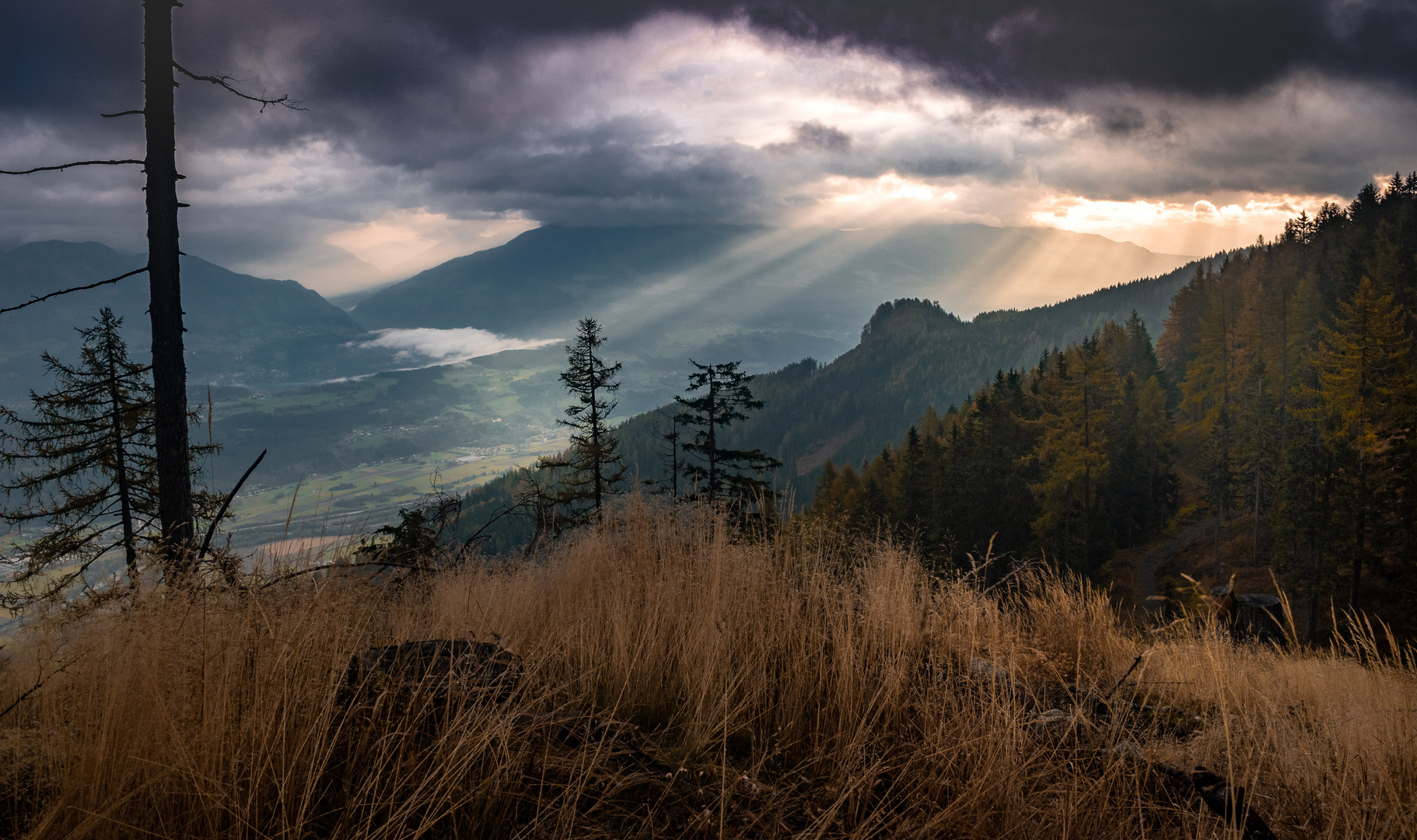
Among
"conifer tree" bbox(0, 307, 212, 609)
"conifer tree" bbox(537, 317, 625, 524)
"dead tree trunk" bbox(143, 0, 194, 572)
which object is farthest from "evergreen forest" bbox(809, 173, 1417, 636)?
"conifer tree" bbox(0, 307, 212, 609)

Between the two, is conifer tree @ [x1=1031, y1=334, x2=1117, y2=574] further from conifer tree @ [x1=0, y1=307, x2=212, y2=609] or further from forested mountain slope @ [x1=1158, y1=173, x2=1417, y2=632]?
conifer tree @ [x1=0, y1=307, x2=212, y2=609]

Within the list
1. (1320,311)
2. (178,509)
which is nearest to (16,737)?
(178,509)

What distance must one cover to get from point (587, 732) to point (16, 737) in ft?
6.88

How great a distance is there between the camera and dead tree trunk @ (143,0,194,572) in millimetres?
6969

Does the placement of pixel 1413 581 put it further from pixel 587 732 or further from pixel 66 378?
pixel 66 378

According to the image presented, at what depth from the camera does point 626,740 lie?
3.02 meters

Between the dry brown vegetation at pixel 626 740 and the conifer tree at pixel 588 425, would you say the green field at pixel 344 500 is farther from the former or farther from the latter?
the conifer tree at pixel 588 425

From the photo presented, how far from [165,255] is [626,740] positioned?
769 cm

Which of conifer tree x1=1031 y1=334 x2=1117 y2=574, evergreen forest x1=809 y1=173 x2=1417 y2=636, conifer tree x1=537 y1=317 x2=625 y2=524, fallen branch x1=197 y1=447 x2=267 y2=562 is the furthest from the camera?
conifer tree x1=1031 y1=334 x2=1117 y2=574

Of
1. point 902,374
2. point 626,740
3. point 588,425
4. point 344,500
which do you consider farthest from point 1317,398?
point 902,374

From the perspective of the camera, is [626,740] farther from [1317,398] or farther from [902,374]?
[902,374]

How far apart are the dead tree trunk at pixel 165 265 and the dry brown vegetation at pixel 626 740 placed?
449 cm

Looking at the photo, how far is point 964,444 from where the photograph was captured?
38969 mm

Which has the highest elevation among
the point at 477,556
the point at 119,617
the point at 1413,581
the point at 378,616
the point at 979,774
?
the point at 119,617
